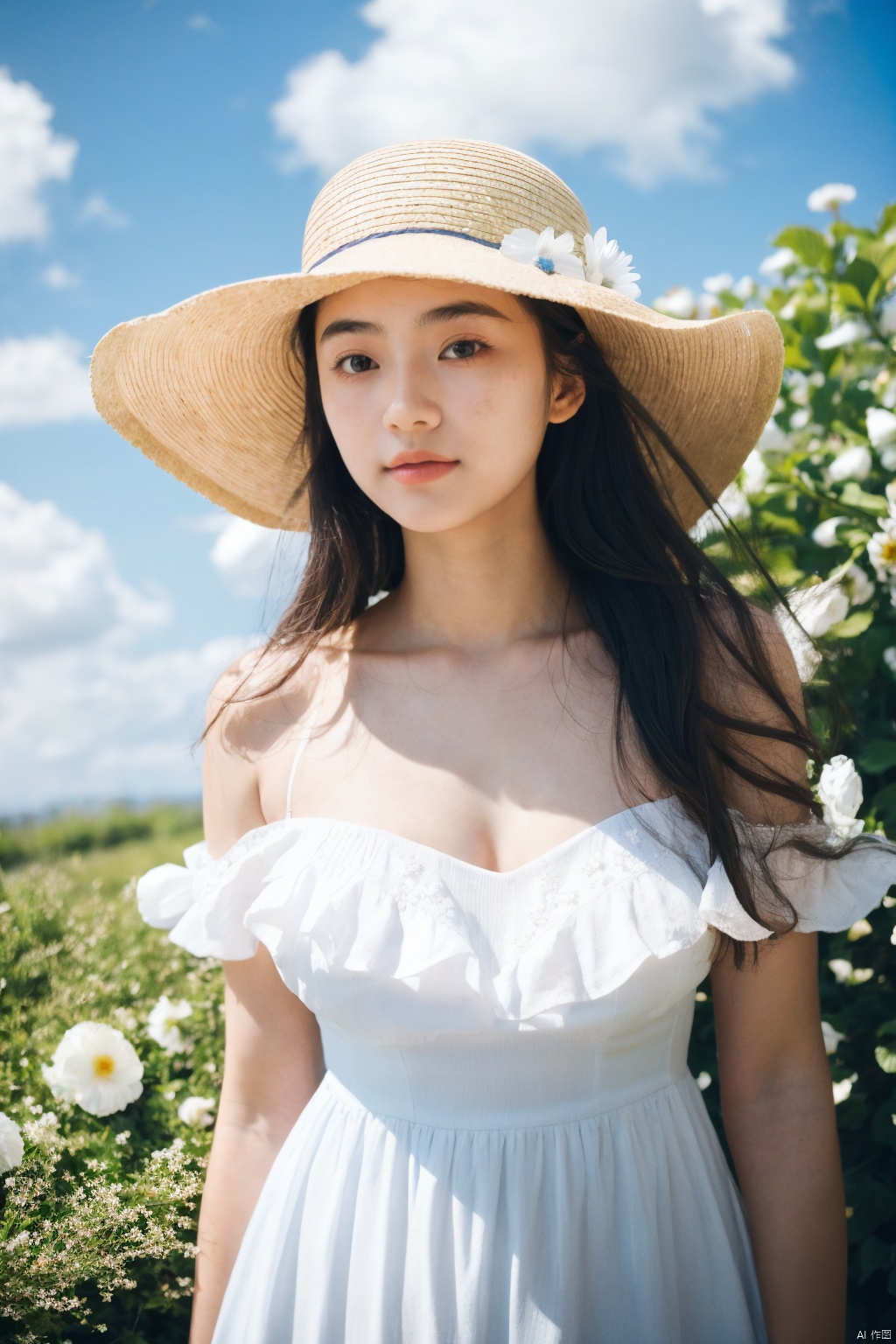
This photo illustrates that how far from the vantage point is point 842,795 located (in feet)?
5.16

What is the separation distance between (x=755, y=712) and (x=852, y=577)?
663 millimetres

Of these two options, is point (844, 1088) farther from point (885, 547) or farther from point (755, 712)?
point (885, 547)

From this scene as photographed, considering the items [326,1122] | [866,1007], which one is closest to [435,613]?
[326,1122]

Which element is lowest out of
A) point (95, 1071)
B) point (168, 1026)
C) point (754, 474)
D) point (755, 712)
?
point (95, 1071)

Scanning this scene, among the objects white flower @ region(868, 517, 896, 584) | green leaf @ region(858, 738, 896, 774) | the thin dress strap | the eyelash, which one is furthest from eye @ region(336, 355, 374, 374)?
green leaf @ region(858, 738, 896, 774)

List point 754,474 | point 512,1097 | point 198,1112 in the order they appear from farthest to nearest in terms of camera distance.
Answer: point 754,474 < point 198,1112 < point 512,1097

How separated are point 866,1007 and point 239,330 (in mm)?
1831

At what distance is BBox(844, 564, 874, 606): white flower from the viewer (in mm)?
2096

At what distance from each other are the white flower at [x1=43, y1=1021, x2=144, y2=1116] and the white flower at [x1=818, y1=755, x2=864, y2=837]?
1.40m

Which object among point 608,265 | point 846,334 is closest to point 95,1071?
point 608,265

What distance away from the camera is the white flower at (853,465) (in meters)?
2.13

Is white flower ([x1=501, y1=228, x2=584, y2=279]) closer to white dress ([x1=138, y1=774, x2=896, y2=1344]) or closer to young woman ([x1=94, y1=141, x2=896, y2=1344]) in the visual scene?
young woman ([x1=94, y1=141, x2=896, y2=1344])

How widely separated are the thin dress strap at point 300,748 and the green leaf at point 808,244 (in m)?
1.67

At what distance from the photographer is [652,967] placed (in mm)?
1424
